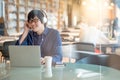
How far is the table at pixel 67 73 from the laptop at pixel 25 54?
0.31 feet

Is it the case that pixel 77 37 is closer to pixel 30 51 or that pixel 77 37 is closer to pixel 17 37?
Result: pixel 17 37

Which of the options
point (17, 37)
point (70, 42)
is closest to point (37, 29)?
point (17, 37)

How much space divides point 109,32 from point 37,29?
127cm

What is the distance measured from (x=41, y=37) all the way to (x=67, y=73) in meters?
0.98

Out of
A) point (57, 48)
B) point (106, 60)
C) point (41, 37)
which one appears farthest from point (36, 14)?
point (106, 60)

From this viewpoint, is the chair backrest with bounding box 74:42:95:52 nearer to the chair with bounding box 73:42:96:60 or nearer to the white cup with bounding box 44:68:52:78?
the chair with bounding box 73:42:96:60

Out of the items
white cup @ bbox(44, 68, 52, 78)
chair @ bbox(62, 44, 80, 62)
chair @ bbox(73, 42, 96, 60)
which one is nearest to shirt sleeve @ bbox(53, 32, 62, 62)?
chair @ bbox(62, 44, 80, 62)

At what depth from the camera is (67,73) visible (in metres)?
2.10

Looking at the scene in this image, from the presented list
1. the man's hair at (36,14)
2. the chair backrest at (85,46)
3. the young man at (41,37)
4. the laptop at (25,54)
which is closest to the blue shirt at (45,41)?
the young man at (41,37)

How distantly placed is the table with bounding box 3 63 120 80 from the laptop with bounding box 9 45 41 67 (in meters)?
0.10

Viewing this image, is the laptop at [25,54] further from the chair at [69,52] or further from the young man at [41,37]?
the chair at [69,52]

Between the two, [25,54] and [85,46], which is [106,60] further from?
[25,54]

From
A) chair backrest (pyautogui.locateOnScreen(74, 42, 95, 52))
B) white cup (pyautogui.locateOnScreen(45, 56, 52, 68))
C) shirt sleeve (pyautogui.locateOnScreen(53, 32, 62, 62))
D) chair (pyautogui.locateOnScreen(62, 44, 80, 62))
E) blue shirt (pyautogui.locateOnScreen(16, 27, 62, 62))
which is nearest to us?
white cup (pyautogui.locateOnScreen(45, 56, 52, 68))

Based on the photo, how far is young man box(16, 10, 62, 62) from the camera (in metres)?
2.95
